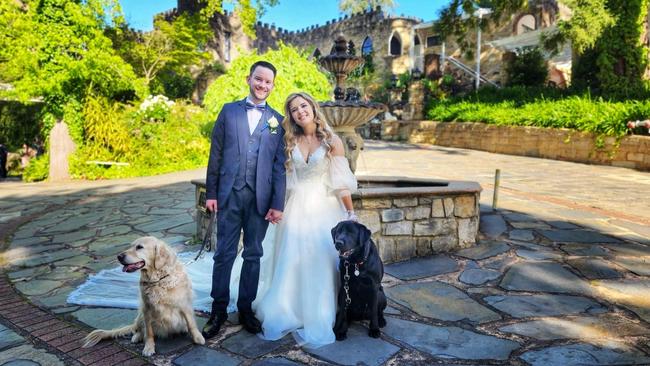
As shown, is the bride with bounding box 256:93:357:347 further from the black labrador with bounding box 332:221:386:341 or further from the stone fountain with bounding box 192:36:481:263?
the stone fountain with bounding box 192:36:481:263

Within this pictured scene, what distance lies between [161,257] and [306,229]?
39.6 inches

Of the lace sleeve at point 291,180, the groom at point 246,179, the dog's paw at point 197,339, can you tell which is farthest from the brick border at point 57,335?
the lace sleeve at point 291,180

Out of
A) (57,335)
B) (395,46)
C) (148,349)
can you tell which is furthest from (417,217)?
(395,46)

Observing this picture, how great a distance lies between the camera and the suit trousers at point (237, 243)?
116 inches

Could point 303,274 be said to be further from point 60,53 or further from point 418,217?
point 60,53

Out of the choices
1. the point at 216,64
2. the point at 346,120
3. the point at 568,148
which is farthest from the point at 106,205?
the point at 216,64

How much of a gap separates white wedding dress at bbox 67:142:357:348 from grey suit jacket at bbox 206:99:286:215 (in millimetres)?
237

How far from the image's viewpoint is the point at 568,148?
41.9 ft

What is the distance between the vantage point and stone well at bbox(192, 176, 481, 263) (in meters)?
4.47

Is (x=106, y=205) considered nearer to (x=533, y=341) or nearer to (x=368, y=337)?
(x=368, y=337)

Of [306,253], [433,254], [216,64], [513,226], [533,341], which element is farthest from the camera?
[216,64]

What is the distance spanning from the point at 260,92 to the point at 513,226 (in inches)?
162

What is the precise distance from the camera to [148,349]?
2682 millimetres

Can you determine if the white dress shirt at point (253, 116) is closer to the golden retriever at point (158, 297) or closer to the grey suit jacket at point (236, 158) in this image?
the grey suit jacket at point (236, 158)
